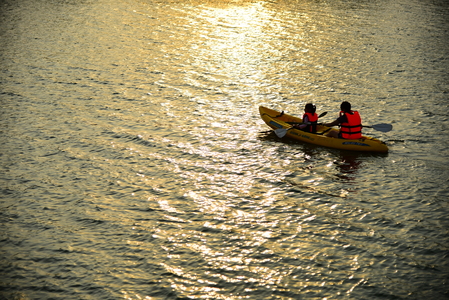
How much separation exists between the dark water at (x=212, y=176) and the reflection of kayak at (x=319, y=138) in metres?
0.30

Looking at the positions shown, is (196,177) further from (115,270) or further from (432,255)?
(432,255)

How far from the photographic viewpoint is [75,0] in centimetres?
4300

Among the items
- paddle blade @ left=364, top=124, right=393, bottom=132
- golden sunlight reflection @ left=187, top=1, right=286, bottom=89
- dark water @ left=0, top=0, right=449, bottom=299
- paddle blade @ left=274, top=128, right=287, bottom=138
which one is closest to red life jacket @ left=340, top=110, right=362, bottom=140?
dark water @ left=0, top=0, right=449, bottom=299

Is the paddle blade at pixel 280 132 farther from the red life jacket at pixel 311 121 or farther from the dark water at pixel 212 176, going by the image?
the red life jacket at pixel 311 121

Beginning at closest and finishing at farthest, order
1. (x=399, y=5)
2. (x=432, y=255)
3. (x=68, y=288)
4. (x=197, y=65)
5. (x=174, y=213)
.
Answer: (x=68, y=288)
(x=432, y=255)
(x=174, y=213)
(x=197, y=65)
(x=399, y=5)

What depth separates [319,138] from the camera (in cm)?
1574

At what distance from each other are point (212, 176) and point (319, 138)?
14.3 ft

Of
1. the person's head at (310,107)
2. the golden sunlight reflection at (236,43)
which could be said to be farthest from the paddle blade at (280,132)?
the golden sunlight reflection at (236,43)

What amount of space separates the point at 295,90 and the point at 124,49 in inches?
458

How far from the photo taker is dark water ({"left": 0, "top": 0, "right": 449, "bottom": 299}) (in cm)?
968

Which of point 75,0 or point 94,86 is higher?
point 75,0

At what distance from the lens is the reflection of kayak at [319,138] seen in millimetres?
15016

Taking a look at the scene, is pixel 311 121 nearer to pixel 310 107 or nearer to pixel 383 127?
pixel 310 107

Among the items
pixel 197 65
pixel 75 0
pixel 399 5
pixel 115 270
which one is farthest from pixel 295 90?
pixel 75 0
